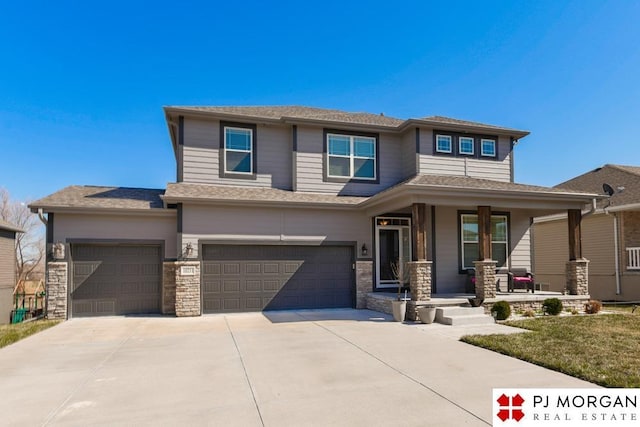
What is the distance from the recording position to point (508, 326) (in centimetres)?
954

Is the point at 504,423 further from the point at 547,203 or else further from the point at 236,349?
the point at 547,203

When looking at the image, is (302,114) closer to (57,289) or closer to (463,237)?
(463,237)

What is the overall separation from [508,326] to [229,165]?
9.29 meters

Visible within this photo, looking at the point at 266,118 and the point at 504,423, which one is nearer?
the point at 504,423

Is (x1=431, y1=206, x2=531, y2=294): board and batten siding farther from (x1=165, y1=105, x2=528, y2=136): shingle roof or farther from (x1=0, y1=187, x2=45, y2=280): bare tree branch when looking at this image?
(x1=0, y1=187, x2=45, y2=280): bare tree branch

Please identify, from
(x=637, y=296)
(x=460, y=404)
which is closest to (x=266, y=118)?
(x=460, y=404)

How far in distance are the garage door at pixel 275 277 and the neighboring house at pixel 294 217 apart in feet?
0.12

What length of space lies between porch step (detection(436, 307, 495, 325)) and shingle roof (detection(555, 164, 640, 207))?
886cm

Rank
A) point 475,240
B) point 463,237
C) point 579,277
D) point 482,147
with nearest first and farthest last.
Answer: point 579,277 < point 463,237 < point 475,240 < point 482,147

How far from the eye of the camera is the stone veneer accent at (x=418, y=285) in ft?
33.9

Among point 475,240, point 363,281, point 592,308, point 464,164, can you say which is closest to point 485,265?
point 475,240

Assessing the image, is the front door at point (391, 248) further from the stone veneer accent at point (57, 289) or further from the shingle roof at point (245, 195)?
the stone veneer accent at point (57, 289)

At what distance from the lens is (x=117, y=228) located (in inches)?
460

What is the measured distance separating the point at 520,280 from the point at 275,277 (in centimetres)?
812
